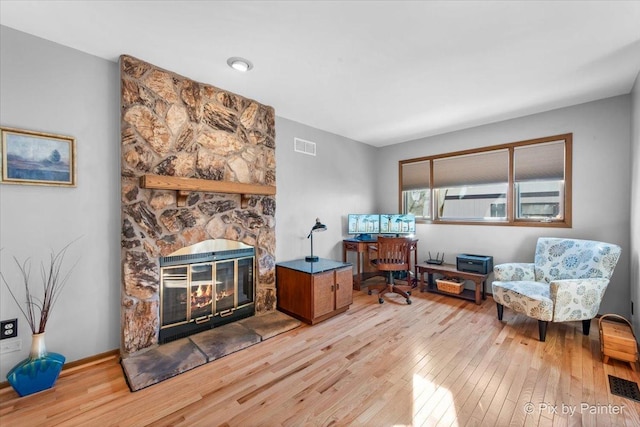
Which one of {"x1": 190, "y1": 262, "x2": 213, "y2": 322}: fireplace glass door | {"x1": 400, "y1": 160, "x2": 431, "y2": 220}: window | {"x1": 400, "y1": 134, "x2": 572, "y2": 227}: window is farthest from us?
{"x1": 400, "y1": 160, "x2": 431, "y2": 220}: window

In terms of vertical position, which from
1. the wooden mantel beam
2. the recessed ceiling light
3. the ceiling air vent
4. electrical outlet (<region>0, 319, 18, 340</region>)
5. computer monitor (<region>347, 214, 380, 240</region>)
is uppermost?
the recessed ceiling light

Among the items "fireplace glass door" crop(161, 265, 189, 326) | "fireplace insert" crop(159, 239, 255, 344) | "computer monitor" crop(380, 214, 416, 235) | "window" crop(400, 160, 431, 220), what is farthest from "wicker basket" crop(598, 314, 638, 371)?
"fireplace glass door" crop(161, 265, 189, 326)

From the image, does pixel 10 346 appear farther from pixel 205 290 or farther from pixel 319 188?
pixel 319 188

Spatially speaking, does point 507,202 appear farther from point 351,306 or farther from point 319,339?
point 319,339

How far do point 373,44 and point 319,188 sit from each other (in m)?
2.29

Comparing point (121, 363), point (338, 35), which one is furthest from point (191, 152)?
point (121, 363)

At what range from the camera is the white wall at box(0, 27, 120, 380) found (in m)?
1.86

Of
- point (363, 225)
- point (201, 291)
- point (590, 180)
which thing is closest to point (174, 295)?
point (201, 291)

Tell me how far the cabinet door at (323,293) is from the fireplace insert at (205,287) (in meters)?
0.78

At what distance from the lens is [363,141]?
4.86 m

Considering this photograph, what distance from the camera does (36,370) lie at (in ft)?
5.87

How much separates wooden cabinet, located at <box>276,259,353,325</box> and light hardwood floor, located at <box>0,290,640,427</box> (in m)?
0.30

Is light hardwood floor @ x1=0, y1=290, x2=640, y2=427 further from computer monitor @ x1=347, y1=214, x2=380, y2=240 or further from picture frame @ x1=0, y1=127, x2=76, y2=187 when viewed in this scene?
computer monitor @ x1=347, y1=214, x2=380, y2=240

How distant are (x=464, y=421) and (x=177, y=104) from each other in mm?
3375
